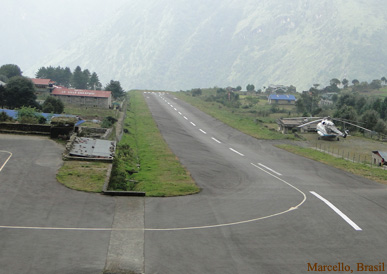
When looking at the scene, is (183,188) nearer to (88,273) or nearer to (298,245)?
(298,245)

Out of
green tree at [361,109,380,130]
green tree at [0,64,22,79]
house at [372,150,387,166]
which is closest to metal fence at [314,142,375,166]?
house at [372,150,387,166]

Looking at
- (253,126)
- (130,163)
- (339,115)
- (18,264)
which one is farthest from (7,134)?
(339,115)

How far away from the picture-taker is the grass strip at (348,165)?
36.7 metres

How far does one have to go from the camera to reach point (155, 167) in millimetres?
35031

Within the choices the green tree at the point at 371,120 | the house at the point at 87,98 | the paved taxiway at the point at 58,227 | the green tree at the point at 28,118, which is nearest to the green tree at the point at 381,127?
the green tree at the point at 371,120

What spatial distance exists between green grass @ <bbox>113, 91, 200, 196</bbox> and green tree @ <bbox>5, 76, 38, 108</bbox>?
24.7 meters

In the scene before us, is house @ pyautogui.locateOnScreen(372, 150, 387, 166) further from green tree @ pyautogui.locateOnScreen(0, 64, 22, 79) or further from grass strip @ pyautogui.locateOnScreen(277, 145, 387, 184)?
green tree @ pyautogui.locateOnScreen(0, 64, 22, 79)

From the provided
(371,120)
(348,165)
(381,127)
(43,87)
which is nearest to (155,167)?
(348,165)

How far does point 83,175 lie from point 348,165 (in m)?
28.0

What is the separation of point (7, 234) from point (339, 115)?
8304cm

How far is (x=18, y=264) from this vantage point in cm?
1420

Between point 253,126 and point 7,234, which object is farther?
point 253,126

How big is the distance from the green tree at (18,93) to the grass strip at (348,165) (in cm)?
5013

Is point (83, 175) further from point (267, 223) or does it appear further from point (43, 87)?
point (43, 87)
